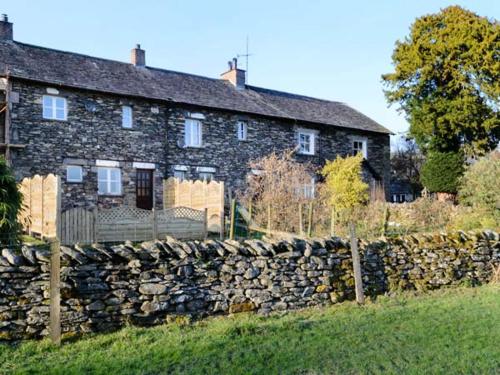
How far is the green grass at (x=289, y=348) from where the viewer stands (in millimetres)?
5406

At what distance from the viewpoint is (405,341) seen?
6.39 meters

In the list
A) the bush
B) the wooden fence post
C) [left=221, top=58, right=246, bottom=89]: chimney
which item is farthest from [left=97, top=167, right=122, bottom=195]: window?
the bush

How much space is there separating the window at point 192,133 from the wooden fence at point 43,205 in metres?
8.61

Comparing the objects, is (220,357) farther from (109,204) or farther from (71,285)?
(109,204)

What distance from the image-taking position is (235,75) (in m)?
27.9

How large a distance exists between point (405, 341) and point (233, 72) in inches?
922

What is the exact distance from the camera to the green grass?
17.7 ft

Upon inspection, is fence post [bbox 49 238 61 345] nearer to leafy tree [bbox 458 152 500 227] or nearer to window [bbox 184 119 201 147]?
leafy tree [bbox 458 152 500 227]

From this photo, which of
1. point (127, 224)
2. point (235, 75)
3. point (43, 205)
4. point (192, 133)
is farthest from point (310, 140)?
point (43, 205)

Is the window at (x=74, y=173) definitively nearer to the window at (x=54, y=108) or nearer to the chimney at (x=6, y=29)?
Answer: the window at (x=54, y=108)

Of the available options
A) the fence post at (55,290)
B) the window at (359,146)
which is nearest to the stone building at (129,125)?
the window at (359,146)

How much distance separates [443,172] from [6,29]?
77.4 feet

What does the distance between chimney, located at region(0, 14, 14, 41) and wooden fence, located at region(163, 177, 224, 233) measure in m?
9.34

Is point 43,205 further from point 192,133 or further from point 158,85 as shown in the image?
point 158,85
